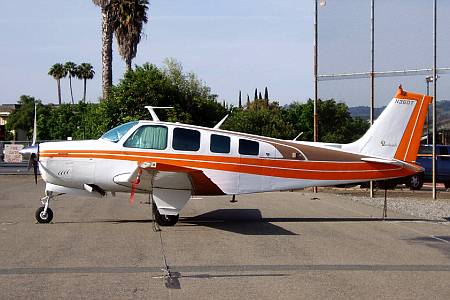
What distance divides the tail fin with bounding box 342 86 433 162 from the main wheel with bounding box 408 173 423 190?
15189mm

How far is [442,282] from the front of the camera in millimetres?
9156

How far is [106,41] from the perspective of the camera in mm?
40969

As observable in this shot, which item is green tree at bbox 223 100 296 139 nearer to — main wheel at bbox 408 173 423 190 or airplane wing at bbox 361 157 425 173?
main wheel at bbox 408 173 423 190

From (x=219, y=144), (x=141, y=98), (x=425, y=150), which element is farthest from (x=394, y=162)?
(x=141, y=98)

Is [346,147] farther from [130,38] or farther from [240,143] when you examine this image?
[130,38]

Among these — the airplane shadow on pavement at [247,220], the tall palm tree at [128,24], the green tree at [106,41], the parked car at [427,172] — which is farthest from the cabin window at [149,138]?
the tall palm tree at [128,24]

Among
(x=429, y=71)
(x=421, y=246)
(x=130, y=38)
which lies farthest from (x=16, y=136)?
(x=421, y=246)

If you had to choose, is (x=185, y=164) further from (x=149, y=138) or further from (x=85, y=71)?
(x=85, y=71)

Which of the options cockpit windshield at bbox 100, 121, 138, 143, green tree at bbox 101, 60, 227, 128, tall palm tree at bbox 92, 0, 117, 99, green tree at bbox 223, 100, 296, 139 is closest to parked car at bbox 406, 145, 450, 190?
green tree at bbox 101, 60, 227, 128

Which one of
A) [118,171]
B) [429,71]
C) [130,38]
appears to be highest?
[130,38]

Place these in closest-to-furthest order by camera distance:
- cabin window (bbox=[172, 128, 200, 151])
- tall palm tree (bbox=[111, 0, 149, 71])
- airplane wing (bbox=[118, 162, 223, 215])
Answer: airplane wing (bbox=[118, 162, 223, 215]) → cabin window (bbox=[172, 128, 200, 151]) → tall palm tree (bbox=[111, 0, 149, 71])

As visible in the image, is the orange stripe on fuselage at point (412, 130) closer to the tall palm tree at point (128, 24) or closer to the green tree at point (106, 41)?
the green tree at point (106, 41)

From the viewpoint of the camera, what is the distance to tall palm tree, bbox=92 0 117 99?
41.1 metres

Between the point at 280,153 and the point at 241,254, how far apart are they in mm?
4958
